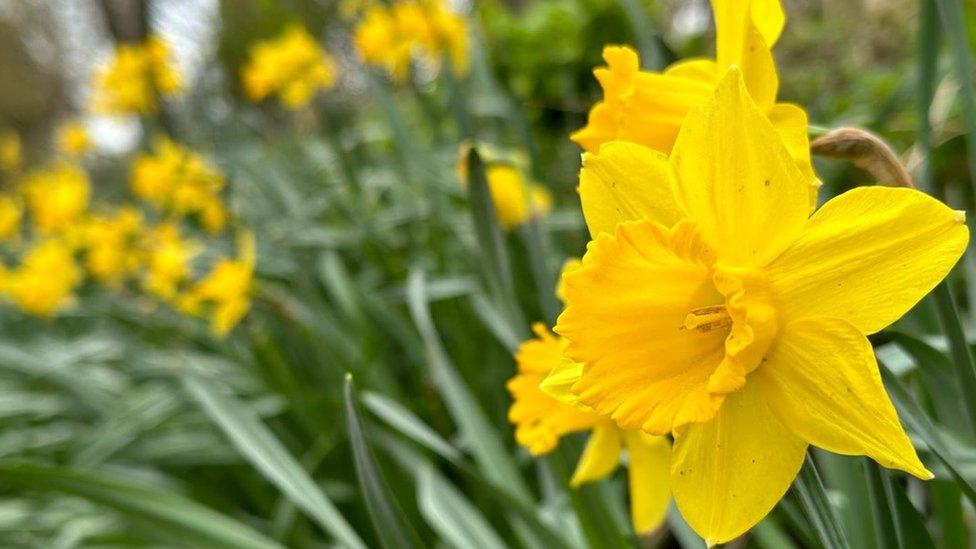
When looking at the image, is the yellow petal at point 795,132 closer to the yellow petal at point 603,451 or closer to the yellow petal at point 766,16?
the yellow petal at point 766,16

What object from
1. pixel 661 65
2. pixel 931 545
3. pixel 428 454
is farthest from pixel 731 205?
pixel 428 454

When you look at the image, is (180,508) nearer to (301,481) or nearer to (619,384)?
(301,481)

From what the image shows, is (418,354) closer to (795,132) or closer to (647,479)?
(647,479)

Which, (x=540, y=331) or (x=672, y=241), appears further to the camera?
(x=540, y=331)

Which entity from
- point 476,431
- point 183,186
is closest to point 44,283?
point 183,186

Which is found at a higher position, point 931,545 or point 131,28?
point 131,28

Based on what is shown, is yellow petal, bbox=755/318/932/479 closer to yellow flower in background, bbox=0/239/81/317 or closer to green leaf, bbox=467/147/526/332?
green leaf, bbox=467/147/526/332
